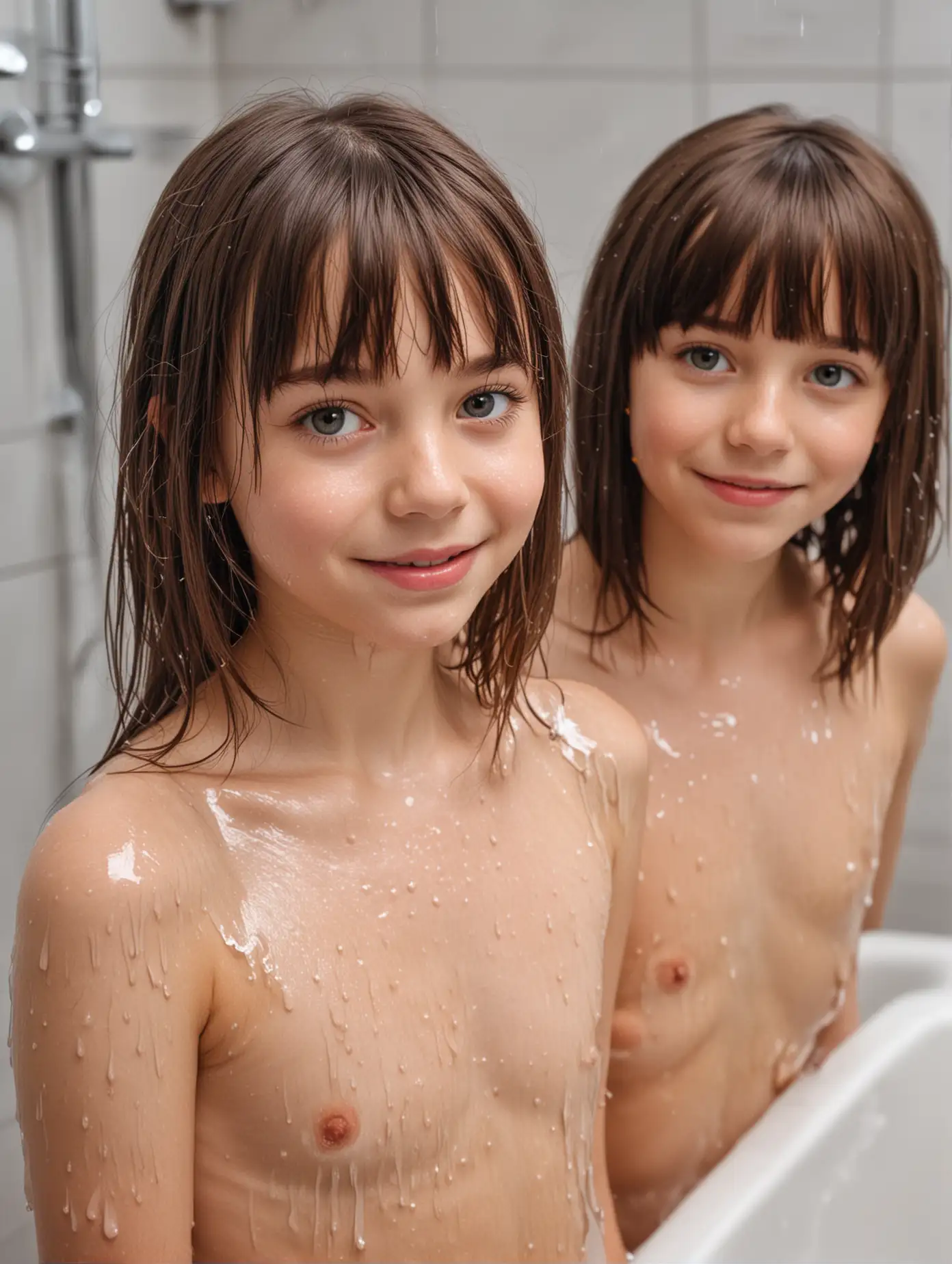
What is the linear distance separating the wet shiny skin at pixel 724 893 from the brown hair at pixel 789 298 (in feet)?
0.14

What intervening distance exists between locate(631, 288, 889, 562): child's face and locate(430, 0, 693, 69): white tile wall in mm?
505

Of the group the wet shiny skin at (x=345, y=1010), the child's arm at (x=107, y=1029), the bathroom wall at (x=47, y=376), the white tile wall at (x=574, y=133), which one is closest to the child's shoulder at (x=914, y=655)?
the wet shiny skin at (x=345, y=1010)

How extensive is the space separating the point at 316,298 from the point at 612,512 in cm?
36

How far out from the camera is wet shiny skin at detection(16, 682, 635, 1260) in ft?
1.90

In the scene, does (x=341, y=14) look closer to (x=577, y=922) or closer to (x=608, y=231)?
(x=608, y=231)

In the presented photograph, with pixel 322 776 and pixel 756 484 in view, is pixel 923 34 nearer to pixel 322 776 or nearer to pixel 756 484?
pixel 756 484

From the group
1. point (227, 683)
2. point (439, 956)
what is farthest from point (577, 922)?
point (227, 683)

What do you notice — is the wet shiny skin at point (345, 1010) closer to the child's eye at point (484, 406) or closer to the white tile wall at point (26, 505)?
the child's eye at point (484, 406)

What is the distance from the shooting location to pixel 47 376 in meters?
1.27

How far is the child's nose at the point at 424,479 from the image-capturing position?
570 mm

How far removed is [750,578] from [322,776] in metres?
0.35

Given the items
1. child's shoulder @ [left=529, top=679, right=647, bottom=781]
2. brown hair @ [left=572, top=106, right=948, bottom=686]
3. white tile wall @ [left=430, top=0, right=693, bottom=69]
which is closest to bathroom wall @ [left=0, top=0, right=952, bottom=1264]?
white tile wall @ [left=430, top=0, right=693, bottom=69]

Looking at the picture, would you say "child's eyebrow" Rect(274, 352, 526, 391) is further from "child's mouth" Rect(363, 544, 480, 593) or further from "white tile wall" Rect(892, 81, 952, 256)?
"white tile wall" Rect(892, 81, 952, 256)

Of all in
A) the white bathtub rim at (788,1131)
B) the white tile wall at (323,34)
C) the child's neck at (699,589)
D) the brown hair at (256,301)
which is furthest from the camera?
the white tile wall at (323,34)
